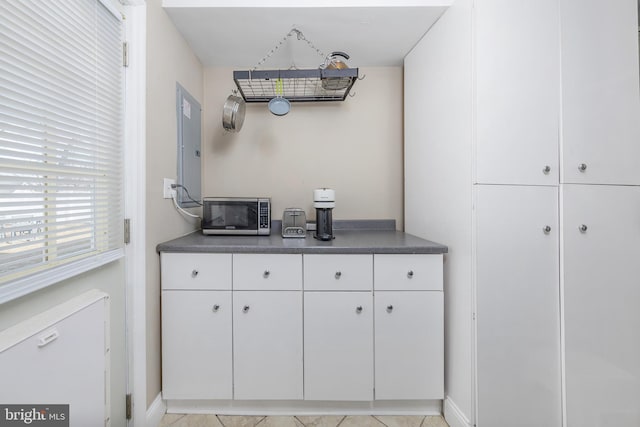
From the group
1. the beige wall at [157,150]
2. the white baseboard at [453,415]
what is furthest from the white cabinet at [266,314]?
the white baseboard at [453,415]

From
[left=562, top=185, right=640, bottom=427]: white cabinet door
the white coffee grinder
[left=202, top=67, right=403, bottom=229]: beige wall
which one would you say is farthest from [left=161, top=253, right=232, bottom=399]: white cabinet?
[left=562, top=185, right=640, bottom=427]: white cabinet door

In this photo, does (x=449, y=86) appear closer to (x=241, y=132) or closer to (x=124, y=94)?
(x=241, y=132)

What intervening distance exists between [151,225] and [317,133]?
1288mm

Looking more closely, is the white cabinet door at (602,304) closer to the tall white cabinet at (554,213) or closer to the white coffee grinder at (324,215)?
the tall white cabinet at (554,213)

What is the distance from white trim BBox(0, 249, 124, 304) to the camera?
2.29 ft

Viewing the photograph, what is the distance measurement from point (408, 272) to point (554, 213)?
0.71m

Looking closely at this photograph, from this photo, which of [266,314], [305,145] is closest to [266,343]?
[266,314]

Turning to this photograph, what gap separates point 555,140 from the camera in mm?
1198

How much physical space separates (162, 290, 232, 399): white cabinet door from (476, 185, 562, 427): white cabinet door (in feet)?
4.07

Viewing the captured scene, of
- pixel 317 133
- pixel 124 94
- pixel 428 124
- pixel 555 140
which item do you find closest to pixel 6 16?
pixel 124 94

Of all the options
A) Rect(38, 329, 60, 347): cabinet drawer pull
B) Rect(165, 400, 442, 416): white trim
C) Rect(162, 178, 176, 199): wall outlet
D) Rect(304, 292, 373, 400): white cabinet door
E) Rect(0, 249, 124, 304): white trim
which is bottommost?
Rect(165, 400, 442, 416): white trim

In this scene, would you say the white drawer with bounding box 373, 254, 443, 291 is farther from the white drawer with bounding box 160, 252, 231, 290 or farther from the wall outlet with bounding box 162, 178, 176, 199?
the wall outlet with bounding box 162, 178, 176, 199

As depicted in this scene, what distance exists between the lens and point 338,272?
137 centimetres

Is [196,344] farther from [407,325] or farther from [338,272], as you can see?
[407,325]
